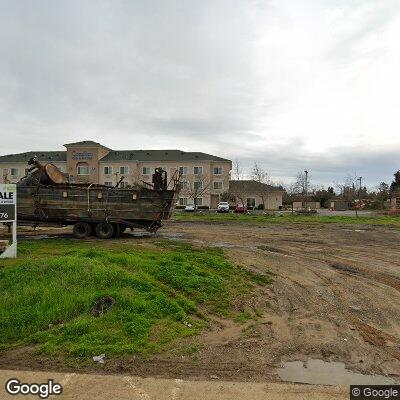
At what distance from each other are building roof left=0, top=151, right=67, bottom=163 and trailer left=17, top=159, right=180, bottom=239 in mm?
53933

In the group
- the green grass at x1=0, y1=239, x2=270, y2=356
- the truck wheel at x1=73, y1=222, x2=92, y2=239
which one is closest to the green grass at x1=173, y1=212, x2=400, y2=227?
the truck wheel at x1=73, y1=222, x2=92, y2=239

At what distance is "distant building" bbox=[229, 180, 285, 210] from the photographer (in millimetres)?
62375

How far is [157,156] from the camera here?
219 ft

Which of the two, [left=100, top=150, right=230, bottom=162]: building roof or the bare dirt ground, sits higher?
[left=100, top=150, right=230, bottom=162]: building roof

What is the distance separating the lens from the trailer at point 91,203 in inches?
645

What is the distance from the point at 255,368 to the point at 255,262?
22.1ft

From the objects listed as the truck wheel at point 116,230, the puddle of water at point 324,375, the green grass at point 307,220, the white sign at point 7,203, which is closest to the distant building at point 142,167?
the green grass at point 307,220

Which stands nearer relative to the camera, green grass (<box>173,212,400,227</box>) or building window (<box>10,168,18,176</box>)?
green grass (<box>173,212,400,227</box>)

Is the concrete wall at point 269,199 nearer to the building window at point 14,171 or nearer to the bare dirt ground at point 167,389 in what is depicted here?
the building window at point 14,171

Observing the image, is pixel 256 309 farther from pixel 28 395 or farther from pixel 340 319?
pixel 28 395

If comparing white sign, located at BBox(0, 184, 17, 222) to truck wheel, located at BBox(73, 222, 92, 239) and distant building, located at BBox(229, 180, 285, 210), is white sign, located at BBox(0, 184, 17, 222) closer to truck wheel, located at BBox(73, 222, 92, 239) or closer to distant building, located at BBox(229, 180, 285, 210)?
truck wheel, located at BBox(73, 222, 92, 239)

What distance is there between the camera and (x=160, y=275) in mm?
8680

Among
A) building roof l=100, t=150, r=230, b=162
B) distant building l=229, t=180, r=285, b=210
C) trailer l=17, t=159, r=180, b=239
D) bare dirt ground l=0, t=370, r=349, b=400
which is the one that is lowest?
bare dirt ground l=0, t=370, r=349, b=400

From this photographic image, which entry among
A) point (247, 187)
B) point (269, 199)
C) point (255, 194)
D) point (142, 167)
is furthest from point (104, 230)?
point (269, 199)
